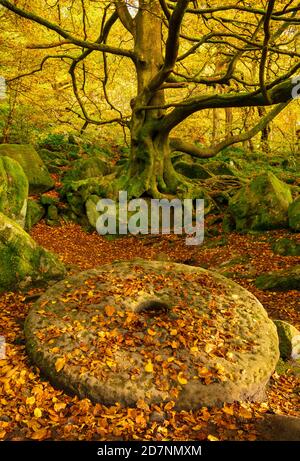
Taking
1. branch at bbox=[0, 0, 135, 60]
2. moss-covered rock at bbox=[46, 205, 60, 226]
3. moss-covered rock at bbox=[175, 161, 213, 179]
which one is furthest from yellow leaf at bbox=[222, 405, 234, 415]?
moss-covered rock at bbox=[175, 161, 213, 179]

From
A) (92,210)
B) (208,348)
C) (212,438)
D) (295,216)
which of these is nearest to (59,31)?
(92,210)

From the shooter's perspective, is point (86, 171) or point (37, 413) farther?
point (86, 171)

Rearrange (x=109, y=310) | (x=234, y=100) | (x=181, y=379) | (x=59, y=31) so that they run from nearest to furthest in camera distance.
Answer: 1. (x=181, y=379)
2. (x=109, y=310)
3. (x=59, y=31)
4. (x=234, y=100)

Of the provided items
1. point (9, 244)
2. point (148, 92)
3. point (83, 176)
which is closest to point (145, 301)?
point (9, 244)

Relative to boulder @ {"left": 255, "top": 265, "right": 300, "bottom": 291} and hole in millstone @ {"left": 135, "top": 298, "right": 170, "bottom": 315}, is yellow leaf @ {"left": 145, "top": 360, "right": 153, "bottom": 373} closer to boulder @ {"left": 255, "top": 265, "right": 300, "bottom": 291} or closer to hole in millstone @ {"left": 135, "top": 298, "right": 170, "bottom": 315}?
hole in millstone @ {"left": 135, "top": 298, "right": 170, "bottom": 315}

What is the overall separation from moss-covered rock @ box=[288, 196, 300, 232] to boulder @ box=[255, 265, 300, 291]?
1854 mm

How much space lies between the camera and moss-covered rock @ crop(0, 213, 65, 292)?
5.64 meters

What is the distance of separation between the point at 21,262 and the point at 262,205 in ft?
20.3

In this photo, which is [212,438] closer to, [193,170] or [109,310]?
[109,310]

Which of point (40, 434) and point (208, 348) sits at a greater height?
point (208, 348)

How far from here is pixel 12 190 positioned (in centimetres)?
754

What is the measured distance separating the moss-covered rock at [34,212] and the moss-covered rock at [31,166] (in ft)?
2.77

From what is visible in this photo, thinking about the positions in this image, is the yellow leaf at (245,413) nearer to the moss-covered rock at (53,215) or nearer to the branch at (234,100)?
the branch at (234,100)

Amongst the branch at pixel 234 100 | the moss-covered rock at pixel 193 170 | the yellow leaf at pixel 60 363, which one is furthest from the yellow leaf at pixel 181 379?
the moss-covered rock at pixel 193 170
